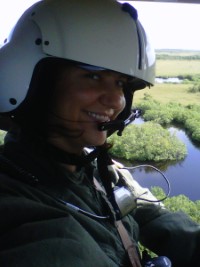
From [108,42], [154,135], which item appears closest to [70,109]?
[108,42]

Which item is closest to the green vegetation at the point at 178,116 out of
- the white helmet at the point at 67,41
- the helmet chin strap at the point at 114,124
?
the helmet chin strap at the point at 114,124

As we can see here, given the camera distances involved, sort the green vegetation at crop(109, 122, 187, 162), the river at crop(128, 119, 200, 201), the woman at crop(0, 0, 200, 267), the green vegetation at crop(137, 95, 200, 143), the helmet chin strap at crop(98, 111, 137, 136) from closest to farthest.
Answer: the woman at crop(0, 0, 200, 267), the helmet chin strap at crop(98, 111, 137, 136), the river at crop(128, 119, 200, 201), the green vegetation at crop(109, 122, 187, 162), the green vegetation at crop(137, 95, 200, 143)

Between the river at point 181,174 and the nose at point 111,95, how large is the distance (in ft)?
27.1

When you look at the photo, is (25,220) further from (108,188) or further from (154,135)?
(154,135)

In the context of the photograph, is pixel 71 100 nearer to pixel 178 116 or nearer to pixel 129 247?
pixel 129 247

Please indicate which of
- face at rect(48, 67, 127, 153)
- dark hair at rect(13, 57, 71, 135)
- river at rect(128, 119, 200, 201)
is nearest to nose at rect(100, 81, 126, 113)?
face at rect(48, 67, 127, 153)

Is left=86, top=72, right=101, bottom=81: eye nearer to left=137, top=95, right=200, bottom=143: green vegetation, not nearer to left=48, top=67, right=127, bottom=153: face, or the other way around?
left=48, top=67, right=127, bottom=153: face

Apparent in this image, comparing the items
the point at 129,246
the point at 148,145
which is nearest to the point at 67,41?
the point at 129,246

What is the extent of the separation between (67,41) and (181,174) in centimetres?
988

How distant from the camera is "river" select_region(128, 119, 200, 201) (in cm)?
950

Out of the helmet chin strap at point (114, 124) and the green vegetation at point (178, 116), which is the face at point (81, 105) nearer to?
the helmet chin strap at point (114, 124)

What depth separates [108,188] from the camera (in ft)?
3.39

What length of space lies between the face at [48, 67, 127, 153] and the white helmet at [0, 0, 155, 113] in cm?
4

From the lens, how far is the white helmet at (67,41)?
2.87ft
